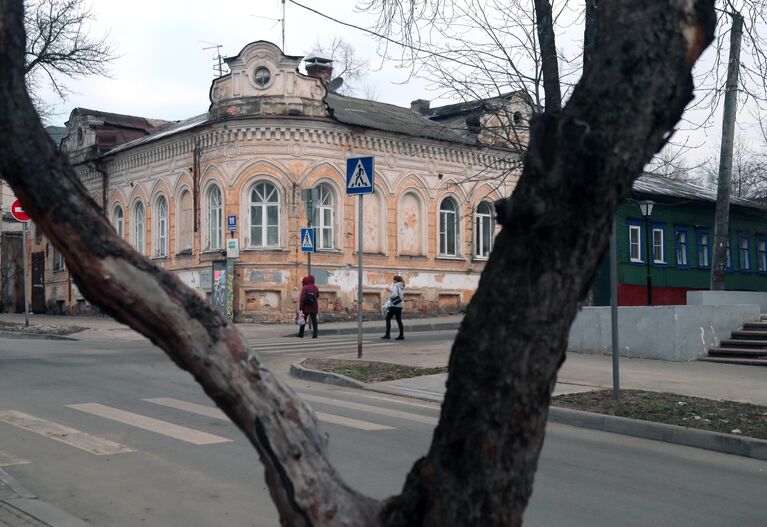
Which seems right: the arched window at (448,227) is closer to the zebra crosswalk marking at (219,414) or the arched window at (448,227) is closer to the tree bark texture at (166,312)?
the zebra crosswalk marking at (219,414)

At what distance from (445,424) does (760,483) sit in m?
5.83

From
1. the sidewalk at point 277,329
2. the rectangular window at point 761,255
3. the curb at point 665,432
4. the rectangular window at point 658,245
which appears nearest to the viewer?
the curb at point 665,432

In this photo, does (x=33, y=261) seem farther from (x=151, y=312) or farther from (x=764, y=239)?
(x=151, y=312)

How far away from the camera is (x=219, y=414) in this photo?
10.2 metres

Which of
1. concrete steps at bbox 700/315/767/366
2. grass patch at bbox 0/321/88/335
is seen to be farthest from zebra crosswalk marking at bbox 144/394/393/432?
grass patch at bbox 0/321/88/335

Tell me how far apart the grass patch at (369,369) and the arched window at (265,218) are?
14.9 meters

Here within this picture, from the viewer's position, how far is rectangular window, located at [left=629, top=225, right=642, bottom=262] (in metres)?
34.5

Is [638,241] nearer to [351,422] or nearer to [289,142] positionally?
[289,142]

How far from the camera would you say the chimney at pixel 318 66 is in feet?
114

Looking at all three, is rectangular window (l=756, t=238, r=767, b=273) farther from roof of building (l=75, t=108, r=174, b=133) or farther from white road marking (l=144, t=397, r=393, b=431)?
white road marking (l=144, t=397, r=393, b=431)

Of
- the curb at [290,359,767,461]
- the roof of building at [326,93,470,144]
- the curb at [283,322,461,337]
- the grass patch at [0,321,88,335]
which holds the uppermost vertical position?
the roof of building at [326,93,470,144]

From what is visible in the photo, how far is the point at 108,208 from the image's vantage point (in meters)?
36.8

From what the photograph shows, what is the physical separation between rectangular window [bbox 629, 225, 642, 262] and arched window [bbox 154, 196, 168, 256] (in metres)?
17.7

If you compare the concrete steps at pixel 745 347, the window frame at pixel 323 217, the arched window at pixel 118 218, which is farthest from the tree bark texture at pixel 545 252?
the arched window at pixel 118 218
